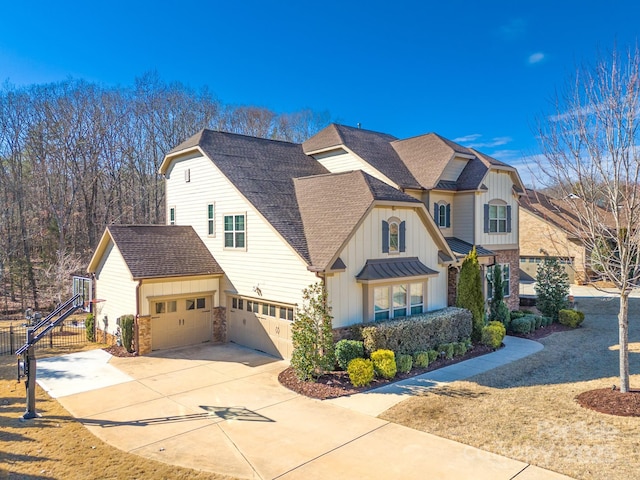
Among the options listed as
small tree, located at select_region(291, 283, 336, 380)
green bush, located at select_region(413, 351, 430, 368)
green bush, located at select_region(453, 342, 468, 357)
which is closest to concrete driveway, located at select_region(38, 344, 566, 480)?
small tree, located at select_region(291, 283, 336, 380)

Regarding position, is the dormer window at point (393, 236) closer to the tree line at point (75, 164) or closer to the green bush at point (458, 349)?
the green bush at point (458, 349)

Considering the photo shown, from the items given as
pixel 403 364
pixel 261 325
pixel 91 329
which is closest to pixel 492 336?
pixel 403 364

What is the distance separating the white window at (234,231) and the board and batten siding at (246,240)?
8.0 inches

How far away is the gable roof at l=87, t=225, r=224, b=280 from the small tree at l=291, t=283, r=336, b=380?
18.7 feet

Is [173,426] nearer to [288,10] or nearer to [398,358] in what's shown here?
[398,358]

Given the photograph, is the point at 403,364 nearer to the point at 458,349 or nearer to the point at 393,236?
the point at 458,349

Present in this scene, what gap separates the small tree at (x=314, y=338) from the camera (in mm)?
12094

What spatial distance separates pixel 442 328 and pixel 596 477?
771 cm

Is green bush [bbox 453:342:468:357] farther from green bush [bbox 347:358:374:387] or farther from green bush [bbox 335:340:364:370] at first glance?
green bush [bbox 347:358:374:387]

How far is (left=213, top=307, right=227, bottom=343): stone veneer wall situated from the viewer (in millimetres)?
17219

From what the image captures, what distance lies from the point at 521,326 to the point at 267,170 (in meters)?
12.4

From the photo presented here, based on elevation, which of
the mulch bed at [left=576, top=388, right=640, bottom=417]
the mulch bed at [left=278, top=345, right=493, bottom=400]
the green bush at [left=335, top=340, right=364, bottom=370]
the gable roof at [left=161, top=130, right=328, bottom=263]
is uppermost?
the gable roof at [left=161, top=130, right=328, bottom=263]

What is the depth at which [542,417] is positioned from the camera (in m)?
9.30

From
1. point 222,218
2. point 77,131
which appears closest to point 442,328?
point 222,218
